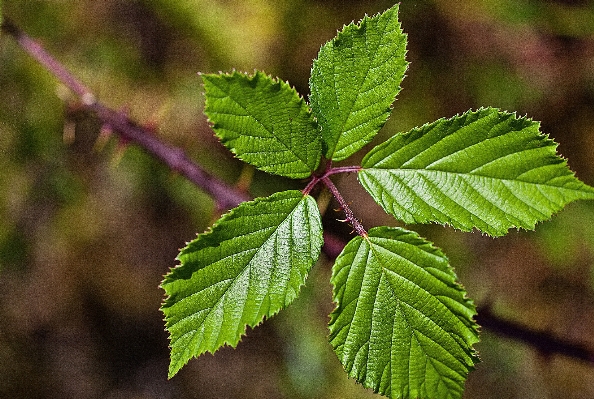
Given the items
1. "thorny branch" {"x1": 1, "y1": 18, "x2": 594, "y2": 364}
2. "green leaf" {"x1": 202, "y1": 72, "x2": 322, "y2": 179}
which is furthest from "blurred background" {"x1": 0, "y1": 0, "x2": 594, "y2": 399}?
"green leaf" {"x1": 202, "y1": 72, "x2": 322, "y2": 179}

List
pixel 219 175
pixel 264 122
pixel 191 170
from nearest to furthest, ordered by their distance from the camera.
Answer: pixel 264 122, pixel 191 170, pixel 219 175

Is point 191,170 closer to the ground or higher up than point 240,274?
higher up

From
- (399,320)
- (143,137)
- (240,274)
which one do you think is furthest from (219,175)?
(399,320)

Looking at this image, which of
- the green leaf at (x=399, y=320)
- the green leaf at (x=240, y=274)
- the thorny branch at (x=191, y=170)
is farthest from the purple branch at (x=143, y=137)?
the green leaf at (x=399, y=320)

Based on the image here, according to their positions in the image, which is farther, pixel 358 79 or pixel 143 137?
pixel 143 137

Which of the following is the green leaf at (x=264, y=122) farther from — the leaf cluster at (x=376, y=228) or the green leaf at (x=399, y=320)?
the green leaf at (x=399, y=320)

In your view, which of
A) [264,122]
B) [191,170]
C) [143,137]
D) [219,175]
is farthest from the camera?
[219,175]

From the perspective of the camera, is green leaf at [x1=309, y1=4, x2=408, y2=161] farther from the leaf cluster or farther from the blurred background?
the blurred background

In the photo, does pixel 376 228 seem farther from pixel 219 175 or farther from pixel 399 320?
pixel 219 175
